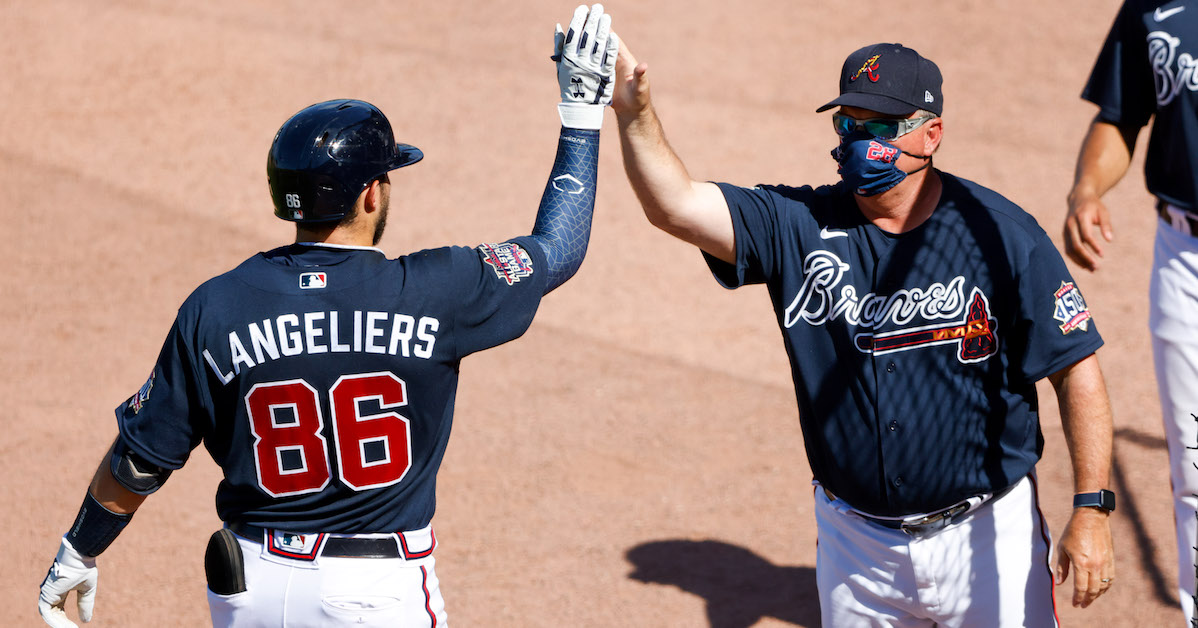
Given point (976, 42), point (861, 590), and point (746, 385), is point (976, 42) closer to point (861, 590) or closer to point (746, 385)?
point (746, 385)

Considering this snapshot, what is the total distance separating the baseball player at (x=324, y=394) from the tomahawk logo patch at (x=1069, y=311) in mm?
1412

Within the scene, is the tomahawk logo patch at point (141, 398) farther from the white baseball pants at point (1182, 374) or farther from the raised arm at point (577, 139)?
the white baseball pants at point (1182, 374)

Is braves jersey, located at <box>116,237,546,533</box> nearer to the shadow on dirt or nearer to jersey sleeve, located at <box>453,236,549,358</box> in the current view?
jersey sleeve, located at <box>453,236,549,358</box>

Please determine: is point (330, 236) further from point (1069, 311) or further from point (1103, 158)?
point (1103, 158)

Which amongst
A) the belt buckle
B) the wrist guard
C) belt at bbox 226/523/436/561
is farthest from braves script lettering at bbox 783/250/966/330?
the wrist guard

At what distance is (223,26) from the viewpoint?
38.0ft

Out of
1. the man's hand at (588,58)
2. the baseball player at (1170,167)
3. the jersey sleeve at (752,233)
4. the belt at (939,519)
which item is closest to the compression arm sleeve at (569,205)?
the man's hand at (588,58)

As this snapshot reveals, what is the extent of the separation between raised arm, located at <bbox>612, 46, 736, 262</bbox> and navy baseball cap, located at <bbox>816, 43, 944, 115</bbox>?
17.9 inches

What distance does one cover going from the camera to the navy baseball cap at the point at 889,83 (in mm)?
3303

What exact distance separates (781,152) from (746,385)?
3.44 metres

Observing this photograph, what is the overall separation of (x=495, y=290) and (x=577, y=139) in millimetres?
572

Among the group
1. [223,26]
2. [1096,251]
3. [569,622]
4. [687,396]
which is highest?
[223,26]

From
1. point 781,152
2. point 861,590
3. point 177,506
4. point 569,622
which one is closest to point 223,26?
point 781,152

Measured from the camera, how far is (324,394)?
2801mm
